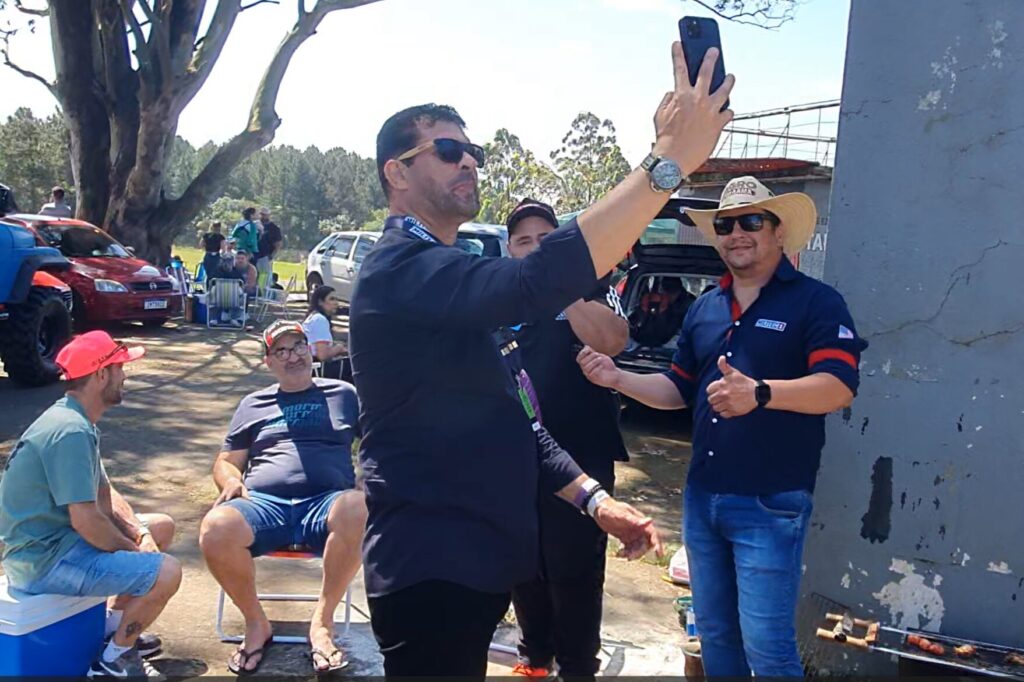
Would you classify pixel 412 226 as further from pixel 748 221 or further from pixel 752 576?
pixel 752 576

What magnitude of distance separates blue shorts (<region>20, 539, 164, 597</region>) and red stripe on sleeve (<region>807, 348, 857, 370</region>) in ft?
8.37

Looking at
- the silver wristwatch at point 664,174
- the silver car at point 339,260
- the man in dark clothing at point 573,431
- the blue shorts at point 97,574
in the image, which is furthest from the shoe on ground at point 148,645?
the silver car at point 339,260

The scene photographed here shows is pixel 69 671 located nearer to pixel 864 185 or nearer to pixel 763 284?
pixel 763 284

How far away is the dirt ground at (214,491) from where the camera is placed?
3902 millimetres

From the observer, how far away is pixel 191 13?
1628 cm

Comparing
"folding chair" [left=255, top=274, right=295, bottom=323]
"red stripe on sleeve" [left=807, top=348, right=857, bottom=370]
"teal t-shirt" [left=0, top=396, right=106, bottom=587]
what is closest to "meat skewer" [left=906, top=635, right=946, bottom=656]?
"red stripe on sleeve" [left=807, top=348, right=857, bottom=370]

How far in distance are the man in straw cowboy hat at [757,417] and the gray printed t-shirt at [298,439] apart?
1.70 metres

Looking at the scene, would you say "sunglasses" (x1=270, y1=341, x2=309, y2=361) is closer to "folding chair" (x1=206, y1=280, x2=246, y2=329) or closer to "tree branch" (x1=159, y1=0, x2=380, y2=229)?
"folding chair" (x1=206, y1=280, x2=246, y2=329)

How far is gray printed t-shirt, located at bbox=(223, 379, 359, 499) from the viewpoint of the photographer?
414 cm

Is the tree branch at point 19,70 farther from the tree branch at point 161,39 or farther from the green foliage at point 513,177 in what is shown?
the green foliage at point 513,177

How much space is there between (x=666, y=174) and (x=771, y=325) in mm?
1328

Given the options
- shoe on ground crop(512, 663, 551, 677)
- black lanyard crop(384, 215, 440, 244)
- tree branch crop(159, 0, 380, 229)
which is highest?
tree branch crop(159, 0, 380, 229)

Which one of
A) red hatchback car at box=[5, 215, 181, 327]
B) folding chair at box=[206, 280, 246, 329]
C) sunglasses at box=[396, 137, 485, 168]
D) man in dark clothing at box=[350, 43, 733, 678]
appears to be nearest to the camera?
man in dark clothing at box=[350, 43, 733, 678]

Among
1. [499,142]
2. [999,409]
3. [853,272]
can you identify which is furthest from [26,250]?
[499,142]
